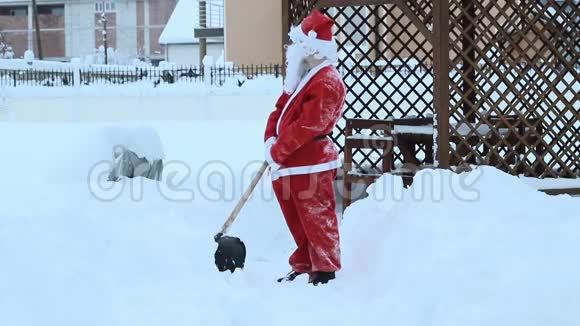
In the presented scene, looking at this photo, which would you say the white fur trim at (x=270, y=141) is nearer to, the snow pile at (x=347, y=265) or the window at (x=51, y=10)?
the snow pile at (x=347, y=265)

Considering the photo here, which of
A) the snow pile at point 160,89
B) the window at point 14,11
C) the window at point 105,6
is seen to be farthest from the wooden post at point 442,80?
the window at point 14,11

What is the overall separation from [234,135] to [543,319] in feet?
40.1

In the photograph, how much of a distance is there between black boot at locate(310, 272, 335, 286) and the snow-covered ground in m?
0.07

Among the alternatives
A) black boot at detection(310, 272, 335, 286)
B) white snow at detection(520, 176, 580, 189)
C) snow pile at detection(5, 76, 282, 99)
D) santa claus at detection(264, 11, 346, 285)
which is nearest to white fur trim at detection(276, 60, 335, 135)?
santa claus at detection(264, 11, 346, 285)

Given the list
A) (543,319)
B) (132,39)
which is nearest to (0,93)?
(543,319)

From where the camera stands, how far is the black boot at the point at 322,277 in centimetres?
432

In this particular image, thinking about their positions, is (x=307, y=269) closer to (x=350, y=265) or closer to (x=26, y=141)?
(x=350, y=265)

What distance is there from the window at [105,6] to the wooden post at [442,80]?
1630 inches

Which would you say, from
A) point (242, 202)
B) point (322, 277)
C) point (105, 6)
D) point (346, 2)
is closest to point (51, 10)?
point (105, 6)

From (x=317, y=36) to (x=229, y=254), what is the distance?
49.7 inches

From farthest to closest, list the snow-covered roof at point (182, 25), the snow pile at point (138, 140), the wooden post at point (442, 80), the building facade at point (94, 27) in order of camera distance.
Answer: the building facade at point (94, 27) < the snow-covered roof at point (182, 25) < the snow pile at point (138, 140) < the wooden post at point (442, 80)

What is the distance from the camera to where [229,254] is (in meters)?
4.33

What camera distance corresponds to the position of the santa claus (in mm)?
4207

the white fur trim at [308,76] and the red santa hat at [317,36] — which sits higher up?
the red santa hat at [317,36]
